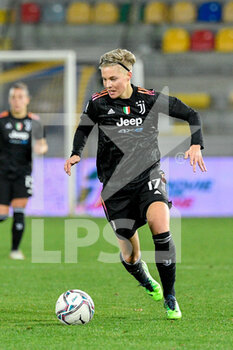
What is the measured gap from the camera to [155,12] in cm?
2188

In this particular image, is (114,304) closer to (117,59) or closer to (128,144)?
(128,144)

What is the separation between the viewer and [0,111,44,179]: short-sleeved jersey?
982 cm

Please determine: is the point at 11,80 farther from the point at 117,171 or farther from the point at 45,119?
the point at 117,171

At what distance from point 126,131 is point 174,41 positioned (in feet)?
50.7

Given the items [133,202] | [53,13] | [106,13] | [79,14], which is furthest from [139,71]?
[133,202]

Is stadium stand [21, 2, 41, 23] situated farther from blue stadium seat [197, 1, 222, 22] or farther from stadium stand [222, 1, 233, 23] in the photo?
stadium stand [222, 1, 233, 23]

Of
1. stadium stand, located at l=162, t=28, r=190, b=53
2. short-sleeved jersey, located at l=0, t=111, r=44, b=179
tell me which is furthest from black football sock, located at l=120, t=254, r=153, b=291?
stadium stand, located at l=162, t=28, r=190, b=53

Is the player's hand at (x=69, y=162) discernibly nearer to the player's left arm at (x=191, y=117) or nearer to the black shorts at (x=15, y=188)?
the player's left arm at (x=191, y=117)

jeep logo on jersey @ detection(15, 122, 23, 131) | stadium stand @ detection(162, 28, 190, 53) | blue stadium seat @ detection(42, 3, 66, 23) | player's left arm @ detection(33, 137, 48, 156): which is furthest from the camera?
blue stadium seat @ detection(42, 3, 66, 23)

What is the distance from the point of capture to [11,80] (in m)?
17.6

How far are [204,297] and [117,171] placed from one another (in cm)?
156

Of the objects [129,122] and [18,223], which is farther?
[18,223]

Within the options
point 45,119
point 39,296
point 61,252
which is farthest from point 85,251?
point 45,119

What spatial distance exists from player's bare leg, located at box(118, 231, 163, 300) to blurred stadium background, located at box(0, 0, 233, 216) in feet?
30.2
